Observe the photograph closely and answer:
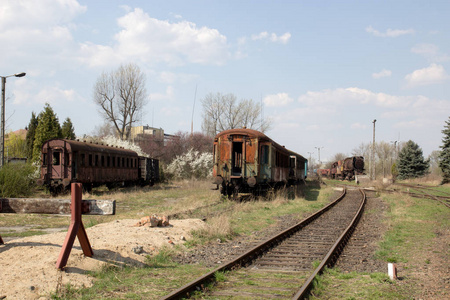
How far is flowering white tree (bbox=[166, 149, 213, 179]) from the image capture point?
45062mm

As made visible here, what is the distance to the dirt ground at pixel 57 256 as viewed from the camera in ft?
17.1

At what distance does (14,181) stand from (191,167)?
27132mm

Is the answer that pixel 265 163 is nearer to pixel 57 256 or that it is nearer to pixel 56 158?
pixel 56 158

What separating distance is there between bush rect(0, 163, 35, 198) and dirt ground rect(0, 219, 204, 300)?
479 inches

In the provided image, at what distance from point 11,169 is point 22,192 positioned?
135 cm

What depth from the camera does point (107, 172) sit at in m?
25.8

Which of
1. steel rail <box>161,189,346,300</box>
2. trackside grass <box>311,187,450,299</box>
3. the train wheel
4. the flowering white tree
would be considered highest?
the flowering white tree

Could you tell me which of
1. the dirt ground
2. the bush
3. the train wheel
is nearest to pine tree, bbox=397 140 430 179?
the train wheel

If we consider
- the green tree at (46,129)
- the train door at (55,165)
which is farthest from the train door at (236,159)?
the green tree at (46,129)

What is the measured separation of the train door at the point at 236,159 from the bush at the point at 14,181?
10689 mm

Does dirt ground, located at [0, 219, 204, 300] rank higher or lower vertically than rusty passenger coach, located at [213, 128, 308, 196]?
lower

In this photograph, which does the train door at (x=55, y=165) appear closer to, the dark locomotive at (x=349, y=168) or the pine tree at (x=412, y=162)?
the dark locomotive at (x=349, y=168)

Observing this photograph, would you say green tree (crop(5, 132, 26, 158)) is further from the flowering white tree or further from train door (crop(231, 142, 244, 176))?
train door (crop(231, 142, 244, 176))

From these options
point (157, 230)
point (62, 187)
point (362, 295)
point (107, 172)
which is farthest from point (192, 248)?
point (107, 172)
